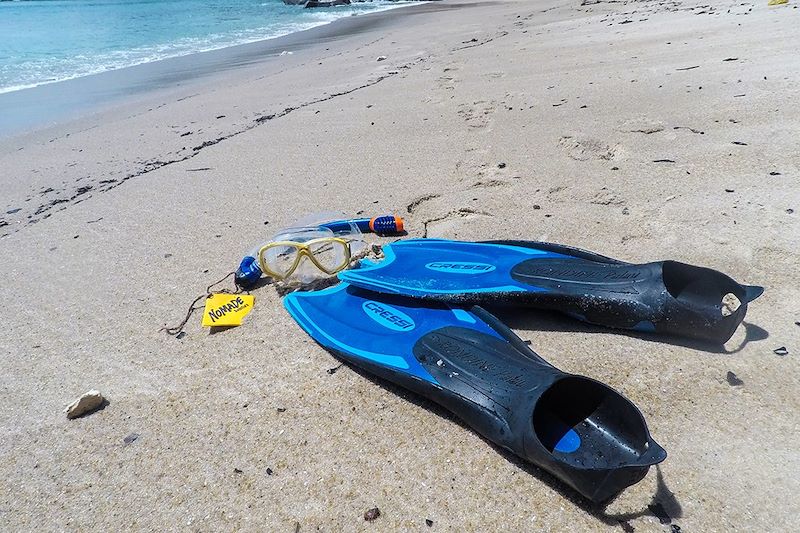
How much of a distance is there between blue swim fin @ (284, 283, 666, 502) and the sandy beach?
0.27ft

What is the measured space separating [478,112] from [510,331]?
111 inches

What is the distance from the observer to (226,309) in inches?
83.7

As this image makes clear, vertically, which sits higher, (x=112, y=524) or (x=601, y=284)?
(x=601, y=284)

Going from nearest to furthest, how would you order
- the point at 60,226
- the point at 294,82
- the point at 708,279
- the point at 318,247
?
1. the point at 708,279
2. the point at 318,247
3. the point at 60,226
4. the point at 294,82

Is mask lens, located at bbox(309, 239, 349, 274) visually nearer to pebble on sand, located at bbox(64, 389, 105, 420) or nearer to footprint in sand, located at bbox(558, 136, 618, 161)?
pebble on sand, located at bbox(64, 389, 105, 420)

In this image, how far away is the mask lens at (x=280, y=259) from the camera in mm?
2289

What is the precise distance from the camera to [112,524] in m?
1.37

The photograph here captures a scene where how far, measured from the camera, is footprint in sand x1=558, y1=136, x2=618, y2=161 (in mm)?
3145

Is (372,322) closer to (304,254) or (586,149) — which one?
(304,254)

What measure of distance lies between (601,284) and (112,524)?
1.62m

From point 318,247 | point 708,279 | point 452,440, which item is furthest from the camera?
point 318,247

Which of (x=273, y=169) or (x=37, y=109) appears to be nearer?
(x=273, y=169)

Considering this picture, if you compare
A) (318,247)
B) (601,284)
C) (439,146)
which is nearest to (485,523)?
(601,284)

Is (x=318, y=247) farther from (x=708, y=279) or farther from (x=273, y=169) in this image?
(x=708, y=279)
